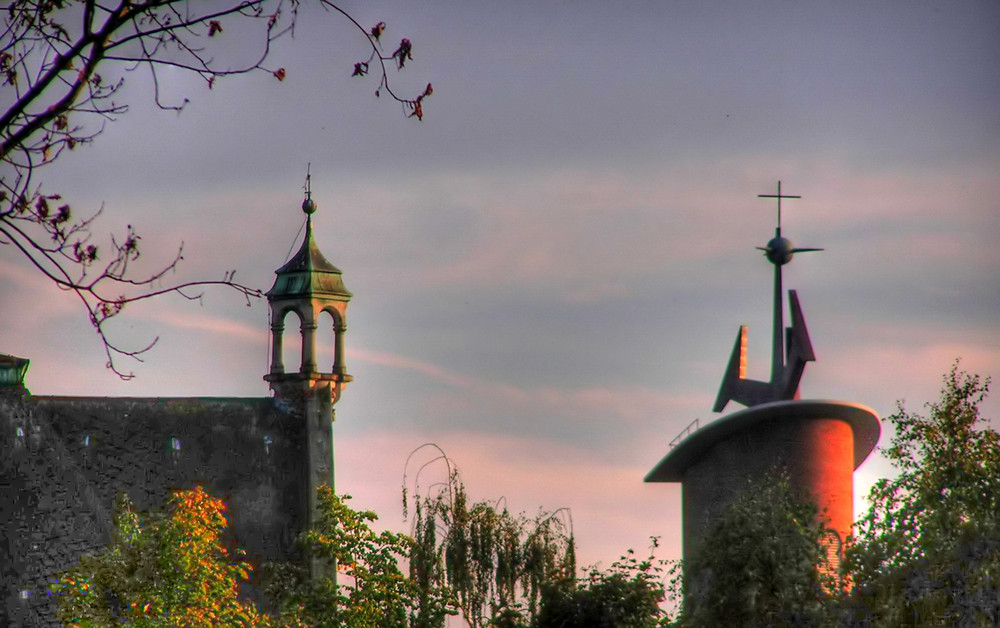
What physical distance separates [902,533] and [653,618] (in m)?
4.81

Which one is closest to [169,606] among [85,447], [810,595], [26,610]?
[26,610]

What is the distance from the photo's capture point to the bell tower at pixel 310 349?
150 feet

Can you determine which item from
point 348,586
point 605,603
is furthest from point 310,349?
point 605,603

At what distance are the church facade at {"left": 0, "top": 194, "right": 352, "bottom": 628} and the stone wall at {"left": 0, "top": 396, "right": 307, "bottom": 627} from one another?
0.03 m

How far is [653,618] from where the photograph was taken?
94.3 feet

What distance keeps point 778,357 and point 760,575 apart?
16.3m

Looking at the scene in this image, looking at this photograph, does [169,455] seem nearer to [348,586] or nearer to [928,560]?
[348,586]

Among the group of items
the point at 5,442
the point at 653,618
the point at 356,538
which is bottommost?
the point at 653,618

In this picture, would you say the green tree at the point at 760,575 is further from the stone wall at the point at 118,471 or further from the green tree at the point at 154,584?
the stone wall at the point at 118,471

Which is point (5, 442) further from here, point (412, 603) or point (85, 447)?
point (412, 603)

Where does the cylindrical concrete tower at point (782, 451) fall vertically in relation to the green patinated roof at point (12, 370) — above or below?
below

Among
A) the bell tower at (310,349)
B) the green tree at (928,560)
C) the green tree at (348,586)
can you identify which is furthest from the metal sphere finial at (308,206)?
the green tree at (928,560)

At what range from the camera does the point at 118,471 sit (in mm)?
43094

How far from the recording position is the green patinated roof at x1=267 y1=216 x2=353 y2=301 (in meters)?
47.9
